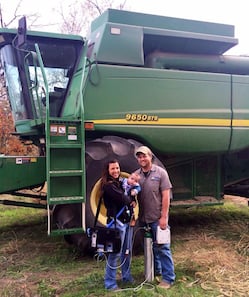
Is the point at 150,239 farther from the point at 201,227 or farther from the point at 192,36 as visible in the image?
the point at 192,36

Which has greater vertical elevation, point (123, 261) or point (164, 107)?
point (164, 107)

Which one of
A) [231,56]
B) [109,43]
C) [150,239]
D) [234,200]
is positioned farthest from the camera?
[234,200]

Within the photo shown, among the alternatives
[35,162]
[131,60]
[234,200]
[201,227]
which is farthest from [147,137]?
[234,200]

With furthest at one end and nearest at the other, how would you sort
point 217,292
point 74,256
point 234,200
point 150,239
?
1. point 234,200
2. point 74,256
3. point 150,239
4. point 217,292

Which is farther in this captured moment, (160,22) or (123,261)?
(160,22)

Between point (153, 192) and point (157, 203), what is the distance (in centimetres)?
11

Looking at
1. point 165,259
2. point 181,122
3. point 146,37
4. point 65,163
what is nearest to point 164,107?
point 181,122

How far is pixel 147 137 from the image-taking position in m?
5.37

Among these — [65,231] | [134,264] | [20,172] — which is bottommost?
[134,264]

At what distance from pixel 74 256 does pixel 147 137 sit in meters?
1.75

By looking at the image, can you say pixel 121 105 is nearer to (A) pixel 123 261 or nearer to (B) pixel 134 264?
(B) pixel 134 264

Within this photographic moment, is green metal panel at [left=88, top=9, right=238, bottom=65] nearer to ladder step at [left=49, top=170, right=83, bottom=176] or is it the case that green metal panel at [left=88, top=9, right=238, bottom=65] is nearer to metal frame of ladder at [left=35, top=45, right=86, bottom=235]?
metal frame of ladder at [left=35, top=45, right=86, bottom=235]

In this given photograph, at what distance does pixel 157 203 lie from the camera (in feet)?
12.8

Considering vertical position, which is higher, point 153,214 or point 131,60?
point 131,60
